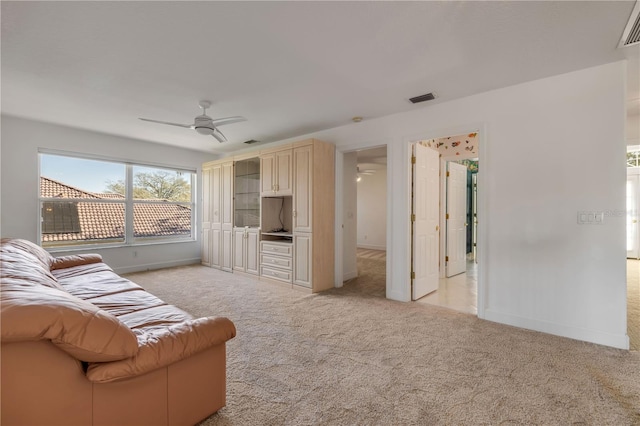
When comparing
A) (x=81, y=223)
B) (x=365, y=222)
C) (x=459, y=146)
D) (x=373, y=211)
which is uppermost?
(x=459, y=146)

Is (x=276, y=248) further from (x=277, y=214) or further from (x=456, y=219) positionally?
(x=456, y=219)

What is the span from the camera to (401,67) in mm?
2596

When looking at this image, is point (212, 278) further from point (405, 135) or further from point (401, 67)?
point (401, 67)

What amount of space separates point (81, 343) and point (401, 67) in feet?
9.54

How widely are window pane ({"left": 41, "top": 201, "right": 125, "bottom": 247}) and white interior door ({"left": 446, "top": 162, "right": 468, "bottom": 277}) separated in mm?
6061

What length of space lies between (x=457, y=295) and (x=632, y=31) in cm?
319

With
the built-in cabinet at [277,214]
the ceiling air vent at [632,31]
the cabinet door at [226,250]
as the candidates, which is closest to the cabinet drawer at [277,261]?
the built-in cabinet at [277,214]

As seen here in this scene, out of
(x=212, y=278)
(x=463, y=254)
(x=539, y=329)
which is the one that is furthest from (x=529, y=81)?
(x=212, y=278)

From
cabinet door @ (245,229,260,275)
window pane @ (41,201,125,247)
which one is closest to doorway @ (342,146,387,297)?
cabinet door @ (245,229,260,275)

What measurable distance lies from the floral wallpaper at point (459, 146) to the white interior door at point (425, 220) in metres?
0.51

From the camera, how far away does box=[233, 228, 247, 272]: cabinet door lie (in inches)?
205

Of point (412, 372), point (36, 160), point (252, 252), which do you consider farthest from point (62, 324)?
point (36, 160)

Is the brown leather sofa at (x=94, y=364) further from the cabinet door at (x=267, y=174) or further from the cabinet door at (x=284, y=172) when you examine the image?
the cabinet door at (x=267, y=174)

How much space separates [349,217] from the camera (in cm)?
495
